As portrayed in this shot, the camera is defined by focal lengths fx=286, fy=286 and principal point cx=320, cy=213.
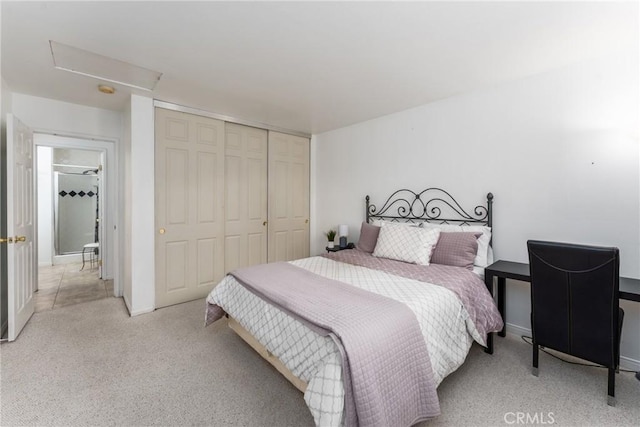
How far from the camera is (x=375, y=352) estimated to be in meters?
1.40

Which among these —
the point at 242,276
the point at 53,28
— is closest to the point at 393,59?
the point at 242,276

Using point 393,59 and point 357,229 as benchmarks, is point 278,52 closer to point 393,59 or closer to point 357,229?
point 393,59

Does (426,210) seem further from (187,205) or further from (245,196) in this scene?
(187,205)

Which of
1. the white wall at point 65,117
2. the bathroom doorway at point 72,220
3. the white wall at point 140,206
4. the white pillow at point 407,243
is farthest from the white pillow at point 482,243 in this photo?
the bathroom doorway at point 72,220

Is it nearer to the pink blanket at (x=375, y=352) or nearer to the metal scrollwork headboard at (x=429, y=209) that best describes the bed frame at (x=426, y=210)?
the metal scrollwork headboard at (x=429, y=209)

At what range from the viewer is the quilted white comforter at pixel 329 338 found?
4.40ft

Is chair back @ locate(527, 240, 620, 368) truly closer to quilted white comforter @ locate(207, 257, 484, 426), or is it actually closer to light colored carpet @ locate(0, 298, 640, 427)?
light colored carpet @ locate(0, 298, 640, 427)

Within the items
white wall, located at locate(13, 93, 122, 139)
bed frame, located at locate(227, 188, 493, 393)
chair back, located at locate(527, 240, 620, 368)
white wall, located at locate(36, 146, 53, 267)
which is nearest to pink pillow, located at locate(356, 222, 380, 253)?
bed frame, located at locate(227, 188, 493, 393)

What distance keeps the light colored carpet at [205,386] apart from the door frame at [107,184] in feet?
4.88

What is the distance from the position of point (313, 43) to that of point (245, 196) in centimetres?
245

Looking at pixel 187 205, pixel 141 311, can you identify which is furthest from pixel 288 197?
pixel 141 311

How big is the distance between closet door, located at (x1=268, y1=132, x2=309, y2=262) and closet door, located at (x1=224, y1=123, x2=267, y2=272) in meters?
0.14

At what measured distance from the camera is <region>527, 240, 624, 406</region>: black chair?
1730 millimetres

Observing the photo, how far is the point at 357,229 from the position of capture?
421 centimetres
